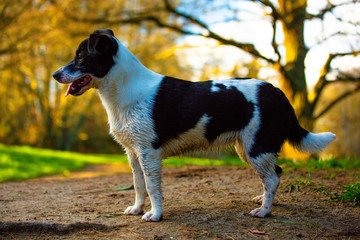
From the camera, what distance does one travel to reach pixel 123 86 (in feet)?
12.5

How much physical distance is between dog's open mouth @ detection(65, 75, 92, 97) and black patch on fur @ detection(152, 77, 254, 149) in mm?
803

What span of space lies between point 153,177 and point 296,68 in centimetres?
699

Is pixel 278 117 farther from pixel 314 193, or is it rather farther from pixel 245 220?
pixel 314 193

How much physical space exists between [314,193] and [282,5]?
21.7 feet

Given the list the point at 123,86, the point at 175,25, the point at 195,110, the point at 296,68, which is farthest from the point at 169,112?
the point at 175,25

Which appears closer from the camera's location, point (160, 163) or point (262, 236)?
point (262, 236)

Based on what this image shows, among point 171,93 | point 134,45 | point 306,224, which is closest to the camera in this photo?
point 306,224

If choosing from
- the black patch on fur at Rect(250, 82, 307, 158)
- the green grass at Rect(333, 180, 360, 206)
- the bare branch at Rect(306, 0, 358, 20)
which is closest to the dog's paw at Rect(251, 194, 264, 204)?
the black patch on fur at Rect(250, 82, 307, 158)

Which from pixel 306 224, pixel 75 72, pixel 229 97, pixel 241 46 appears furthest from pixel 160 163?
pixel 241 46

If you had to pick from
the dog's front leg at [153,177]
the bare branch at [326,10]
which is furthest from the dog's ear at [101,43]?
the bare branch at [326,10]

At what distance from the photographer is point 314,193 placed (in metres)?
4.69

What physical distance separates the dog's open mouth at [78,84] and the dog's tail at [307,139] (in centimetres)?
250

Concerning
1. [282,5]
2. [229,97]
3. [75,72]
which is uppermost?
[282,5]

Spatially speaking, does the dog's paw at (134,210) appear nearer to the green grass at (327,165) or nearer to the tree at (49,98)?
the green grass at (327,165)
